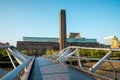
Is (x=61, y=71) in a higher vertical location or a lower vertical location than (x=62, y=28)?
lower

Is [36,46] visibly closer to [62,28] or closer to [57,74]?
[62,28]

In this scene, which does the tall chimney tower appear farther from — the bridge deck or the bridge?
the bridge deck

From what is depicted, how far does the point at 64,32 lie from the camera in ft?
133

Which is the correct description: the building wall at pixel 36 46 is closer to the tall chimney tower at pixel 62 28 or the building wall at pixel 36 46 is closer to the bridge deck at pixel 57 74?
the tall chimney tower at pixel 62 28

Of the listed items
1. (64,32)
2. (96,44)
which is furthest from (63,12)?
(96,44)

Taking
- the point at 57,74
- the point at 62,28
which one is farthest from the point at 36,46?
the point at 57,74

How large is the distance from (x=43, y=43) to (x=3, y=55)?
28.5m

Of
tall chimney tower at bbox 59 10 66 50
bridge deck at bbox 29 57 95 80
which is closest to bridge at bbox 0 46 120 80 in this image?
bridge deck at bbox 29 57 95 80

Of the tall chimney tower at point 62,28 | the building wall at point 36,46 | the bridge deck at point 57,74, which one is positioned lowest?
the bridge deck at point 57,74

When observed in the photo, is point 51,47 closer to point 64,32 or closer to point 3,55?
point 64,32

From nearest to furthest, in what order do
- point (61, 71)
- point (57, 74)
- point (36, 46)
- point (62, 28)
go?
point (57, 74)
point (61, 71)
point (62, 28)
point (36, 46)

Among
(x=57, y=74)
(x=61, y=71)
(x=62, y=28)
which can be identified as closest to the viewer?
(x=57, y=74)

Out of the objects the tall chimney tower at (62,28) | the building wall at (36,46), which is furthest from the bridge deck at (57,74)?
the building wall at (36,46)

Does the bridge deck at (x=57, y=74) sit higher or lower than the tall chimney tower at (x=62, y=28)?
lower
